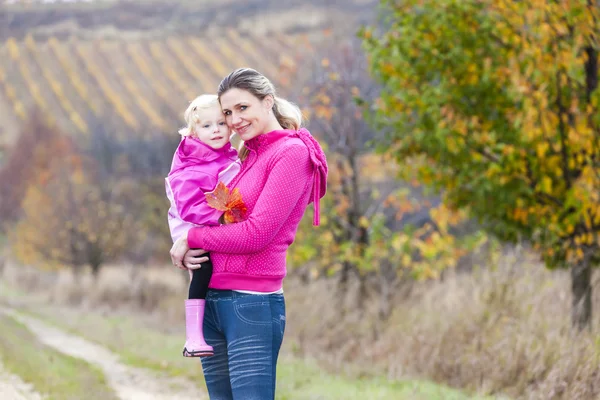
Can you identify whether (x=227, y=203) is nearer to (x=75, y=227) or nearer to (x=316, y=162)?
(x=316, y=162)

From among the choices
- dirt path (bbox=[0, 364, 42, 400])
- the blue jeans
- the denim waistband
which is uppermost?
the denim waistband

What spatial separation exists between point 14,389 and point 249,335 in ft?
14.4

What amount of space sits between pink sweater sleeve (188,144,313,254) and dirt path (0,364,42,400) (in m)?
3.98

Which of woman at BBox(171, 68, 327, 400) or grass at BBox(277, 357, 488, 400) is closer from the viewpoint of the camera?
woman at BBox(171, 68, 327, 400)

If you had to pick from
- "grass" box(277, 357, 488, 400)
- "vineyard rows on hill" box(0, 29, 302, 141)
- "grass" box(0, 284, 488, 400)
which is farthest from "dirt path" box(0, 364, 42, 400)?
"vineyard rows on hill" box(0, 29, 302, 141)

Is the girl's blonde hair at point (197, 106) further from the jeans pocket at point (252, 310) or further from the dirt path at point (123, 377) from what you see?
the dirt path at point (123, 377)

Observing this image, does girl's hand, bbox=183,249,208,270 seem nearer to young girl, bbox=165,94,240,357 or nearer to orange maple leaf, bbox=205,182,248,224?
Result: young girl, bbox=165,94,240,357

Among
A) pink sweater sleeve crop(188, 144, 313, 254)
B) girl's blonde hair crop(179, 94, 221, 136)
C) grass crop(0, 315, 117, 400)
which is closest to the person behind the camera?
pink sweater sleeve crop(188, 144, 313, 254)

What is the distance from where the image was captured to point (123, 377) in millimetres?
8086

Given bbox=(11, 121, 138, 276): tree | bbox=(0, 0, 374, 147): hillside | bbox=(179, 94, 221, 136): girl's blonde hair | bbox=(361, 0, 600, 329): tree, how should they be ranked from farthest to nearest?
bbox=(0, 0, 374, 147): hillside → bbox=(11, 121, 138, 276): tree → bbox=(361, 0, 600, 329): tree → bbox=(179, 94, 221, 136): girl's blonde hair

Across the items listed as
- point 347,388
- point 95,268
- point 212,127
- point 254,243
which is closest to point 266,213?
point 254,243

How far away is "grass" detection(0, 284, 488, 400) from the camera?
6359mm

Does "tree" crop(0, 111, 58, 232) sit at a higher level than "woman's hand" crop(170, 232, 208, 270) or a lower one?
lower

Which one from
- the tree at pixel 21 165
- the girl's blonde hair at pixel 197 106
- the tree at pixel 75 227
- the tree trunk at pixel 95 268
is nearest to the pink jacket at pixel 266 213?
the girl's blonde hair at pixel 197 106
